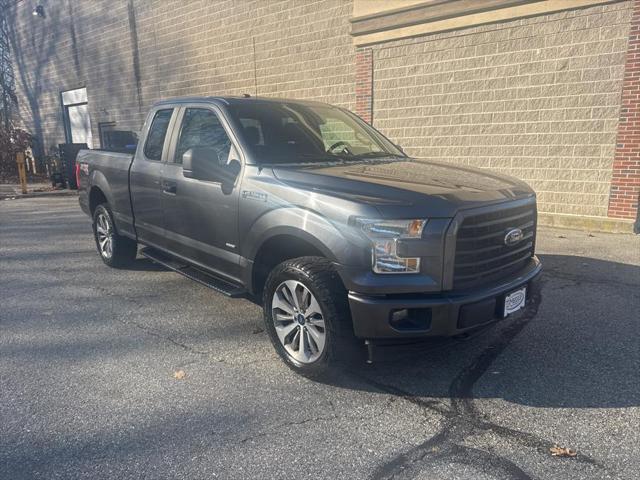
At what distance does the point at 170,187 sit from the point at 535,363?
3487 millimetres

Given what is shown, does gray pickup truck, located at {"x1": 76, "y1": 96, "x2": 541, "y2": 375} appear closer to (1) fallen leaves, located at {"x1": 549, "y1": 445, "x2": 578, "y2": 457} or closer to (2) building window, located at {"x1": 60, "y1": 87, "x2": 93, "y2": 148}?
(1) fallen leaves, located at {"x1": 549, "y1": 445, "x2": 578, "y2": 457}

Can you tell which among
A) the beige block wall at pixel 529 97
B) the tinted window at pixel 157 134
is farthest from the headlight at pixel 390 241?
the beige block wall at pixel 529 97

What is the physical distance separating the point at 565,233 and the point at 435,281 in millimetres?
6347

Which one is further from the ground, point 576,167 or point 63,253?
point 576,167

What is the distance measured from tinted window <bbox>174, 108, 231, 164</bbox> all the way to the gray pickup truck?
0.01 meters

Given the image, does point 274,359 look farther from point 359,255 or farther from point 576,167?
point 576,167

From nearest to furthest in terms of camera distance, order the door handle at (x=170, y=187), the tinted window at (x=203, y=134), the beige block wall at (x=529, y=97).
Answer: the tinted window at (x=203, y=134)
the door handle at (x=170, y=187)
the beige block wall at (x=529, y=97)

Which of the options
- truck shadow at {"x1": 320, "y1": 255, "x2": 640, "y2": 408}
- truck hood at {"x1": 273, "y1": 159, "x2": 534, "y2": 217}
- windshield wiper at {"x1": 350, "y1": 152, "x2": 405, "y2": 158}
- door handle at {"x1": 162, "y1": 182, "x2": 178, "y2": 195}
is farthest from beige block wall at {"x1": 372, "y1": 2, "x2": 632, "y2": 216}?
door handle at {"x1": 162, "y1": 182, "x2": 178, "y2": 195}

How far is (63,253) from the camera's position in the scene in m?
7.47

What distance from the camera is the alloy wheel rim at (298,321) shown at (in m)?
3.37

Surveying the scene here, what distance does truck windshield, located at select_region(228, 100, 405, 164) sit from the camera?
4.11 m

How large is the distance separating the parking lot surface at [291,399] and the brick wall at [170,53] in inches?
334

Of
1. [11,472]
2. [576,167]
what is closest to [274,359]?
[11,472]

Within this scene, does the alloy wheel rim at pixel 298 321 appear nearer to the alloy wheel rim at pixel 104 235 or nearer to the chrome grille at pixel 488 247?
the chrome grille at pixel 488 247
